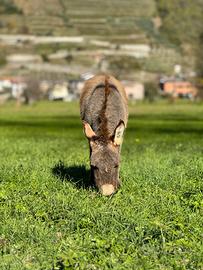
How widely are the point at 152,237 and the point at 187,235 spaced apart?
1.45ft

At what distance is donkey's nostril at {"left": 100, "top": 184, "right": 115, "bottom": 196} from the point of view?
35.1ft

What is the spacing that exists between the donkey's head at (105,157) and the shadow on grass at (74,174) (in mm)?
485

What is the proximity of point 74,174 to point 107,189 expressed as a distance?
8.67 ft

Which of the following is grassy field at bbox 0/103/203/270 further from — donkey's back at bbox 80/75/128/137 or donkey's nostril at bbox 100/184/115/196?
donkey's back at bbox 80/75/128/137

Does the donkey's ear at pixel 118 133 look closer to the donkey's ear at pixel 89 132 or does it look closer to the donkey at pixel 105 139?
the donkey at pixel 105 139

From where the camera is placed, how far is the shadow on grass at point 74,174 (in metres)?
11.8

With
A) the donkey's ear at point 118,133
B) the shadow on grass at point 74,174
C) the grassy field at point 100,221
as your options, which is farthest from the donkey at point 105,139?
the shadow on grass at point 74,174

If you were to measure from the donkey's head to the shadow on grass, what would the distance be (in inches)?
19.1

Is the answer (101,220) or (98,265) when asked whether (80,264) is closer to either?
(98,265)

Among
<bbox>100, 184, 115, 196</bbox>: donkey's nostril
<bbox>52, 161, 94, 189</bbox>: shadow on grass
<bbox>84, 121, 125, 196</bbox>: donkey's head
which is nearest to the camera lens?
<bbox>100, 184, 115, 196</bbox>: donkey's nostril

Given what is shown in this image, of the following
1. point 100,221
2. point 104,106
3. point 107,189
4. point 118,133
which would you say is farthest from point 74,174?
point 100,221

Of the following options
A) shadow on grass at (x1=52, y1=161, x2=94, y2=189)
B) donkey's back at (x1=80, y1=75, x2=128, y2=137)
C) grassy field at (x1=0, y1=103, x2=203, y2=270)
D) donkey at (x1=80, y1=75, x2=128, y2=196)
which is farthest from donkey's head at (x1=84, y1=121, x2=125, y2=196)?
shadow on grass at (x1=52, y1=161, x2=94, y2=189)

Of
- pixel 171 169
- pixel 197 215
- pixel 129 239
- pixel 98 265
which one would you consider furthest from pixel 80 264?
pixel 171 169

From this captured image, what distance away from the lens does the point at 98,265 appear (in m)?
6.82
